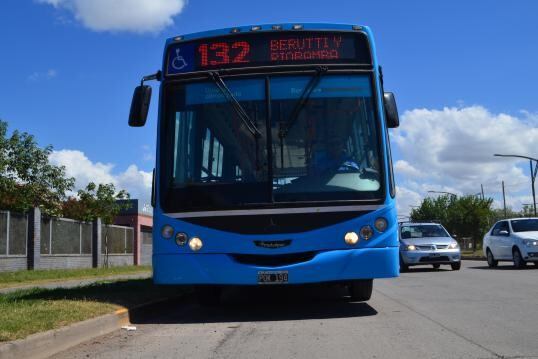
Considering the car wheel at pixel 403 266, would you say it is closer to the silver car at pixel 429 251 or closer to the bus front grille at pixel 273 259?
the silver car at pixel 429 251

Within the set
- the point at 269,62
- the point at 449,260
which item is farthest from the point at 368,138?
the point at 449,260

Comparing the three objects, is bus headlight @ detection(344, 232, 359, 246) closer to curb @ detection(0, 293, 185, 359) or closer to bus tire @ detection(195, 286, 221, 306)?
bus tire @ detection(195, 286, 221, 306)

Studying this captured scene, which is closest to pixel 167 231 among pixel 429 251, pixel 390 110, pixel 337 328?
pixel 337 328

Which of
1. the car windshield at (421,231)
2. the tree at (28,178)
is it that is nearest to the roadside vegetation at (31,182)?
the tree at (28,178)

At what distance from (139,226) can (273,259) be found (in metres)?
38.7

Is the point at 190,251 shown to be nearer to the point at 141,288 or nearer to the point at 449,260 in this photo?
the point at 141,288

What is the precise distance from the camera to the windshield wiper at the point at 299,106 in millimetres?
8180

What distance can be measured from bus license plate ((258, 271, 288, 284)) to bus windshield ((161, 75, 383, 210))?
0.92 metres

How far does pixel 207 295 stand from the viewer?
9.46m

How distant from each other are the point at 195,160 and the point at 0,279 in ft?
38.5

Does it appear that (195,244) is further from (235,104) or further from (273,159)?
(235,104)

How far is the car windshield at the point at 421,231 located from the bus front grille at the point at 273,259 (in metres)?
12.7

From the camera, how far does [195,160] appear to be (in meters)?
8.34

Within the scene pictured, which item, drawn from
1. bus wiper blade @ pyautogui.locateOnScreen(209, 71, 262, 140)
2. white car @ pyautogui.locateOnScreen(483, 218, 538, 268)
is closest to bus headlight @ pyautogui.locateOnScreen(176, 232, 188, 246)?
bus wiper blade @ pyautogui.locateOnScreen(209, 71, 262, 140)
